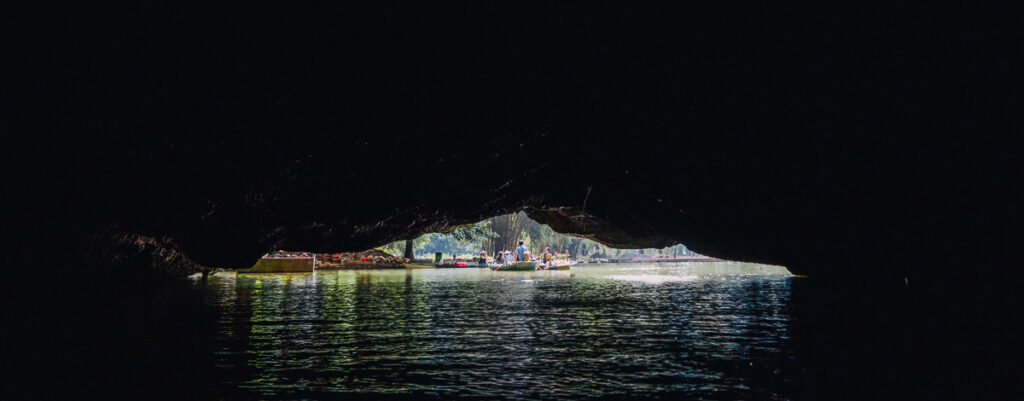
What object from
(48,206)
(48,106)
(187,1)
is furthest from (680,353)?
(48,206)

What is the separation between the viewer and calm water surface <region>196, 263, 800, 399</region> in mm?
4281

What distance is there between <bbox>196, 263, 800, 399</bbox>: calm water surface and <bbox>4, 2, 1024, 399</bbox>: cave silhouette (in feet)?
2.33

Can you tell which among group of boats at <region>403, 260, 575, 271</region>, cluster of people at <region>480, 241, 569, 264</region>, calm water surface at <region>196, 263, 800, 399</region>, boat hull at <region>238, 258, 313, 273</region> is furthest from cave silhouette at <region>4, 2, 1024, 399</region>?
cluster of people at <region>480, 241, 569, 264</region>

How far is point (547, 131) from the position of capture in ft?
24.8

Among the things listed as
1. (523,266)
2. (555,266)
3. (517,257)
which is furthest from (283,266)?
(555,266)

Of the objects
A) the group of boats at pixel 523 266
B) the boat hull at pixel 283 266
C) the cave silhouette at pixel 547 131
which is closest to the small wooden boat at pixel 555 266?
the group of boats at pixel 523 266

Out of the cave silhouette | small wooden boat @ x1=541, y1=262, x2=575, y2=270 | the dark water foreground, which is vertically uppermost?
the cave silhouette

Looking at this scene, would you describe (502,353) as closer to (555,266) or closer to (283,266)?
(283,266)

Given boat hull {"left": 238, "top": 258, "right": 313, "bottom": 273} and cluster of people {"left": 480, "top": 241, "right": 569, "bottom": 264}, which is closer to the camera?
boat hull {"left": 238, "top": 258, "right": 313, "bottom": 273}

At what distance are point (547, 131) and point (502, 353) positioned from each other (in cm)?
320

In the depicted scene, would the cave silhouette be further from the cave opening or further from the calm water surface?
the cave opening

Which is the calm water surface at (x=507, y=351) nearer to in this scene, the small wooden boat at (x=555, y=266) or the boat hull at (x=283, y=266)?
the boat hull at (x=283, y=266)

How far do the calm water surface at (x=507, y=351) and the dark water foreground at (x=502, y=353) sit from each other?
22 millimetres

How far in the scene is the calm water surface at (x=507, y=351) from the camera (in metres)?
4.28
